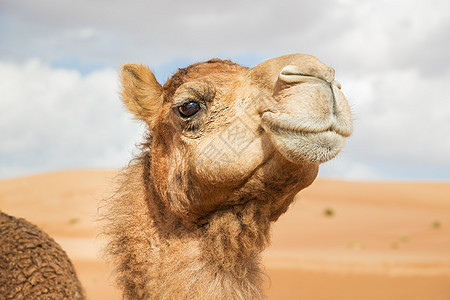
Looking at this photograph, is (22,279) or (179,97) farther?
(22,279)

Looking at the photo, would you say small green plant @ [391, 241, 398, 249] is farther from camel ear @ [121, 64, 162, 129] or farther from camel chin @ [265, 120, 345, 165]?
camel chin @ [265, 120, 345, 165]

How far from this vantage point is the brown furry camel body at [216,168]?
10.2 feet

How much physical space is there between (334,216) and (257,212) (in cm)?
3104

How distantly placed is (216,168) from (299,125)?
0.65 m

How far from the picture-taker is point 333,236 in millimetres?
27141

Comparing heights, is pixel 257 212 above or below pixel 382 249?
below


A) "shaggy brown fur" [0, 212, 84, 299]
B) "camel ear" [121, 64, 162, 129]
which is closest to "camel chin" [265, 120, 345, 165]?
"camel ear" [121, 64, 162, 129]

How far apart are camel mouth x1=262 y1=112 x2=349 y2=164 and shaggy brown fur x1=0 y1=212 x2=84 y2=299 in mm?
2638

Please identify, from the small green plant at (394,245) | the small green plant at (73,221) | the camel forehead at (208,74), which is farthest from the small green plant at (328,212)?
the camel forehead at (208,74)

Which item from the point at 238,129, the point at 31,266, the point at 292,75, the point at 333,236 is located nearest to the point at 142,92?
the point at 238,129

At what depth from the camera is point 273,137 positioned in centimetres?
313

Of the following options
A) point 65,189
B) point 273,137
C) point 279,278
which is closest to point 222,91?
point 273,137

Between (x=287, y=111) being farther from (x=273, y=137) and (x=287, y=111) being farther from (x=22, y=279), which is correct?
(x=22, y=279)

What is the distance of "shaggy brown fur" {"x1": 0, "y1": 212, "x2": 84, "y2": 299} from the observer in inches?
175
